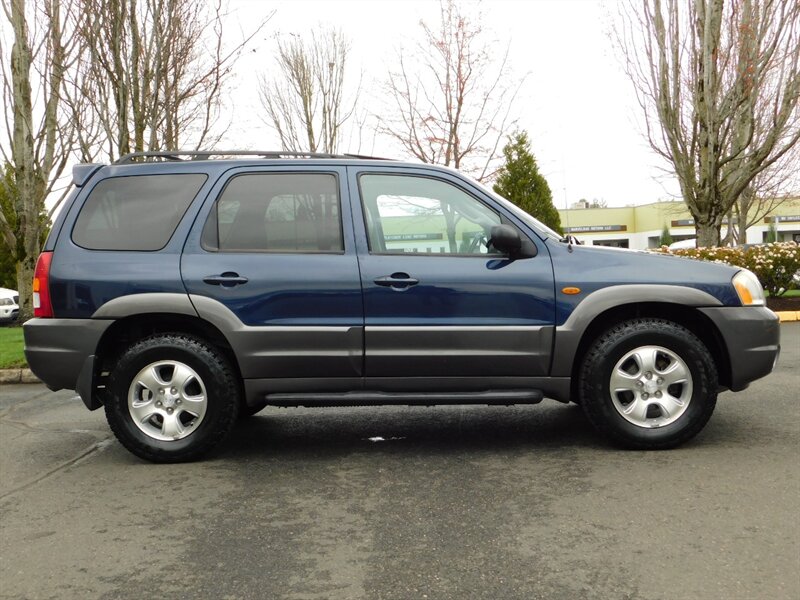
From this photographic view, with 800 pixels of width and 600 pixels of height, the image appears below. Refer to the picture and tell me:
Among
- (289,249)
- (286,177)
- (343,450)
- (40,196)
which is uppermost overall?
(40,196)

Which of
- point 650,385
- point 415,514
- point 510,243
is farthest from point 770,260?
point 415,514

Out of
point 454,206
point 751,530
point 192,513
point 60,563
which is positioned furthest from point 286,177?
point 751,530

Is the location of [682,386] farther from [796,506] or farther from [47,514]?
[47,514]

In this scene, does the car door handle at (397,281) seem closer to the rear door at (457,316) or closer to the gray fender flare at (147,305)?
the rear door at (457,316)

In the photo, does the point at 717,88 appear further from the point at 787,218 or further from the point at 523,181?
the point at 787,218

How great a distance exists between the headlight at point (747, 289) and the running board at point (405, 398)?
137 cm

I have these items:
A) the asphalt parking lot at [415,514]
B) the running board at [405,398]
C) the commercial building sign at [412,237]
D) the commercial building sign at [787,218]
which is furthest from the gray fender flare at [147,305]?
the commercial building sign at [787,218]

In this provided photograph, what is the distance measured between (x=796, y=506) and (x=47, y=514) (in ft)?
11.9

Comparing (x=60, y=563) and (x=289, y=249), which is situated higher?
(x=289, y=249)

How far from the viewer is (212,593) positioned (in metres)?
2.78

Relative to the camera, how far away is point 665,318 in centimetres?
474

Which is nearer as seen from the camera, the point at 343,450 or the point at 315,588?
the point at 315,588

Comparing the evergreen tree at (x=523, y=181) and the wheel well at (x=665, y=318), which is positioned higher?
the evergreen tree at (x=523, y=181)

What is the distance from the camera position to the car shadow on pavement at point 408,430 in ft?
16.2
